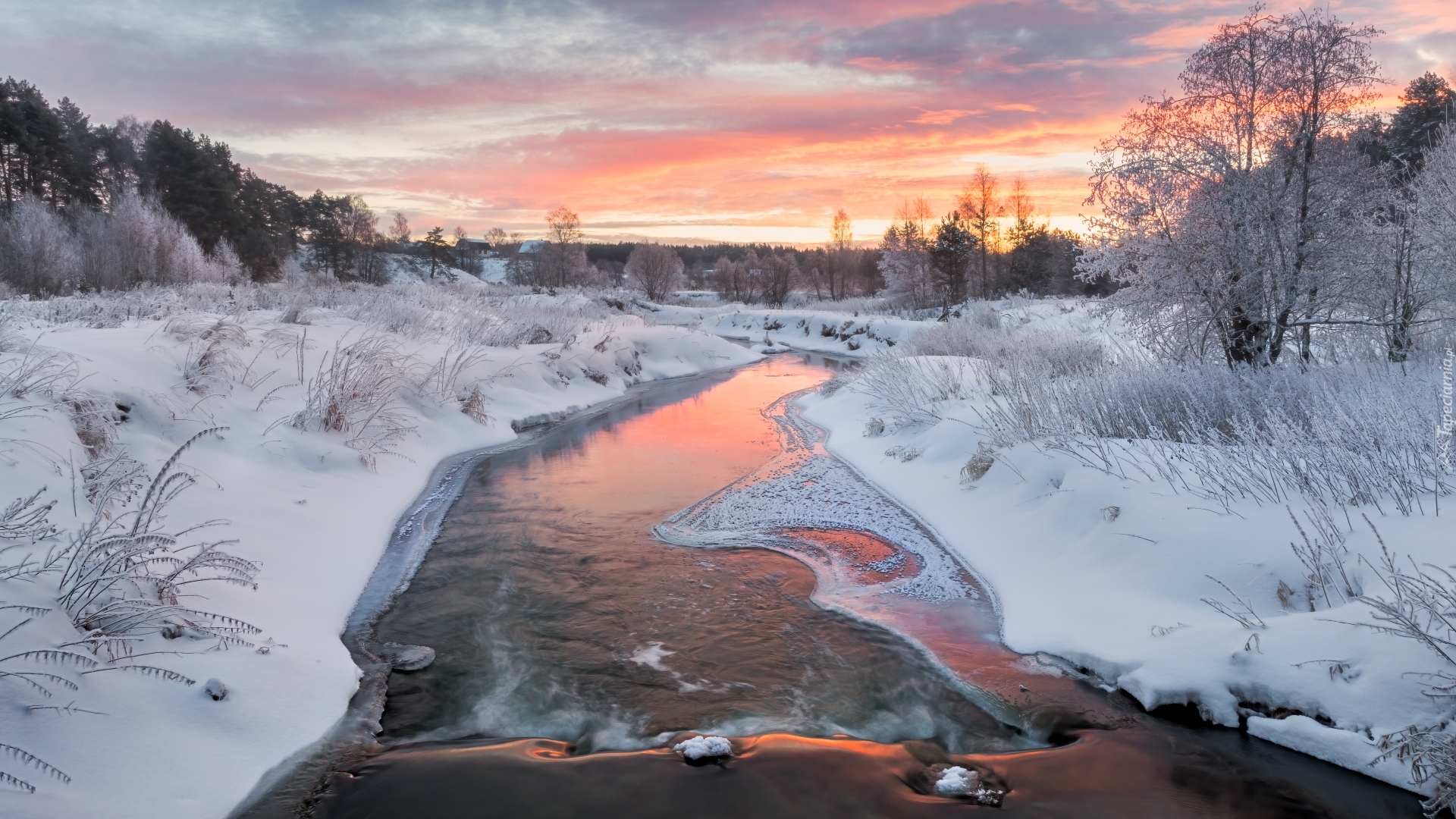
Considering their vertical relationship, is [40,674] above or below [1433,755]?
above

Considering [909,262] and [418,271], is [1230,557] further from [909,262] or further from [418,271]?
[418,271]

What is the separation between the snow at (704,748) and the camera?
3822mm

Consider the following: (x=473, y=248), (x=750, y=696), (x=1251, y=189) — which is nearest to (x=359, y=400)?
(x=750, y=696)

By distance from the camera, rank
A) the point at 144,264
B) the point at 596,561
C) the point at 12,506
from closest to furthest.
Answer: the point at 12,506 < the point at 596,561 < the point at 144,264

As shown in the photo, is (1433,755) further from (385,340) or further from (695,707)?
(385,340)

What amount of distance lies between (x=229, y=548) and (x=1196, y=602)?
6661mm

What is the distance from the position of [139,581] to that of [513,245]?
11765cm

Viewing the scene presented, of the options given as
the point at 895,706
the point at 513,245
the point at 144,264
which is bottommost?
the point at 895,706

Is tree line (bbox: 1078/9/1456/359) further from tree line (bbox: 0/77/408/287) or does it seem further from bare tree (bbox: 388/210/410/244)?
bare tree (bbox: 388/210/410/244)

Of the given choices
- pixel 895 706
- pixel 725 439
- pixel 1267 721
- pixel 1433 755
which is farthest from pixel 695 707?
pixel 725 439

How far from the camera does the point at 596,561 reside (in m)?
6.76

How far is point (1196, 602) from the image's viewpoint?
474 cm

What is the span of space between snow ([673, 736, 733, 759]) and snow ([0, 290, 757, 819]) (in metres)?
2.01

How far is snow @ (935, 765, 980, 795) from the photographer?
11.8 feet
